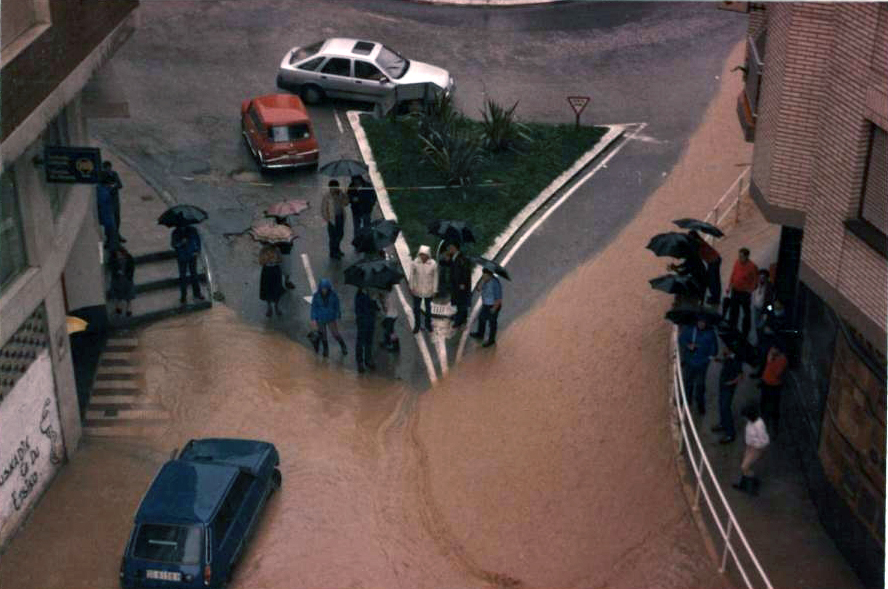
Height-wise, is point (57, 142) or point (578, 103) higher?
point (57, 142)

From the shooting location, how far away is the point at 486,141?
31.5 m

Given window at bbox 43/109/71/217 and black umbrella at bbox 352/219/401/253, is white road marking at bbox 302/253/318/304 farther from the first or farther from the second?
window at bbox 43/109/71/217

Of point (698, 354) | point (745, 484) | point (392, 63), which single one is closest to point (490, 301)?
point (698, 354)

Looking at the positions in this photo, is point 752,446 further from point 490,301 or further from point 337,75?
point 337,75

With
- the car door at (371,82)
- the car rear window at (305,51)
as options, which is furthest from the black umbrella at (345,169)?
the car rear window at (305,51)

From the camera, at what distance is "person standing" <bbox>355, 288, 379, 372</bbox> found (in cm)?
2386

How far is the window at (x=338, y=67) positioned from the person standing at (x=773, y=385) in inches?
594

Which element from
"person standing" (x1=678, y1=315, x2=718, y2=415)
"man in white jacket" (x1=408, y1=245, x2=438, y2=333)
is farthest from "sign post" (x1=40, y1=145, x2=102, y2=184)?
"person standing" (x1=678, y1=315, x2=718, y2=415)

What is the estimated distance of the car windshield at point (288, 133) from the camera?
30.4 metres

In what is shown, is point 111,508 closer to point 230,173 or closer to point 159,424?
point 159,424

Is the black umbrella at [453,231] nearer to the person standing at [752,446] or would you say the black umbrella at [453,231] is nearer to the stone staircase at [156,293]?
the stone staircase at [156,293]

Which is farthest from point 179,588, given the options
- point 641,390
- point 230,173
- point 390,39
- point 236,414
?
point 390,39

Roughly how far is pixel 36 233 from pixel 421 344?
7.29m

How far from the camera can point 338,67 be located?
33750 mm
